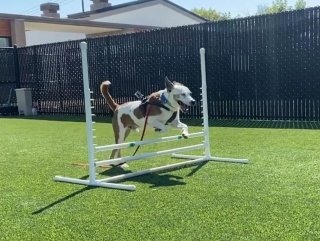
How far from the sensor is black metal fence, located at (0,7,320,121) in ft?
26.7

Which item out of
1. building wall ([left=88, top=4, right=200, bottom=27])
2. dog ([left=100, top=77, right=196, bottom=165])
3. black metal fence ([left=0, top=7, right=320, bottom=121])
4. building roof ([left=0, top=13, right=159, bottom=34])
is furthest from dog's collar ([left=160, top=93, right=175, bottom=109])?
building wall ([left=88, top=4, right=200, bottom=27])

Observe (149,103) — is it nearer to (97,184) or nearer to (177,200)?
(97,184)

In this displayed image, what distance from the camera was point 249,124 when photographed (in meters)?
8.25

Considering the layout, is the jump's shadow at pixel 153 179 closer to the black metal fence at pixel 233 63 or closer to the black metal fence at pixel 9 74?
the black metal fence at pixel 233 63

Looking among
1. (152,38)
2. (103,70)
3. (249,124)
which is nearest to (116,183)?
(249,124)

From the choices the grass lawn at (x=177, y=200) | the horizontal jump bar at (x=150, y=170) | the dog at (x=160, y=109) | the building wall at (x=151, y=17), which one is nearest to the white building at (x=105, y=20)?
the building wall at (x=151, y=17)

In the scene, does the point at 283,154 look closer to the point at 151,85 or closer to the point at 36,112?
the point at 151,85

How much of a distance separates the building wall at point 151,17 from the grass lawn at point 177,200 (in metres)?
22.8

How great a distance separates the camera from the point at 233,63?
29.5ft

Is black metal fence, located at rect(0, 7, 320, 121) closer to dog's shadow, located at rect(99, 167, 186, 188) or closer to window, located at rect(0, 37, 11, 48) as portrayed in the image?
dog's shadow, located at rect(99, 167, 186, 188)

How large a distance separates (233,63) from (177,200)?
6.26 meters

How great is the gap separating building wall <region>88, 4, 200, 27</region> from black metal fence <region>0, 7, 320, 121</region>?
15.7m

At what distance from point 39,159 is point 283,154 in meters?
3.14

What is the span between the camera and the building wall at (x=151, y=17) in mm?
27189
